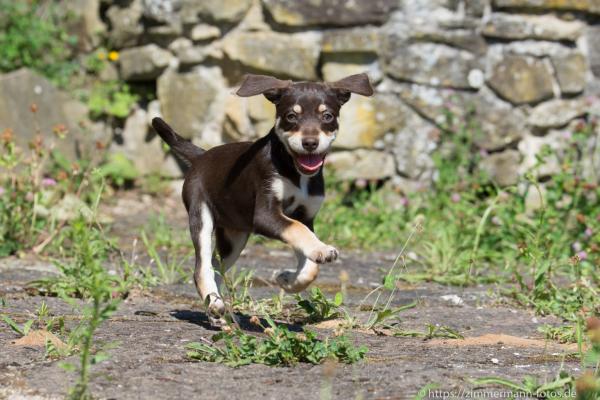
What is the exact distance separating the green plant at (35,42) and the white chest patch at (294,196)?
4.98m

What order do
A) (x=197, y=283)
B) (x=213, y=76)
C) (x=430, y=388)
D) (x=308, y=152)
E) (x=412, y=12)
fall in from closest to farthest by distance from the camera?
(x=430, y=388), (x=308, y=152), (x=197, y=283), (x=412, y=12), (x=213, y=76)

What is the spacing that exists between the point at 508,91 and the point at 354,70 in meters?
1.24

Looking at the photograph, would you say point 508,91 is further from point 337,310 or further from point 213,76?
point 337,310

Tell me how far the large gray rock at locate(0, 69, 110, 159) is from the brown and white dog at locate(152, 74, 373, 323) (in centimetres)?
382

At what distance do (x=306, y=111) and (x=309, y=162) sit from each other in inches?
9.9

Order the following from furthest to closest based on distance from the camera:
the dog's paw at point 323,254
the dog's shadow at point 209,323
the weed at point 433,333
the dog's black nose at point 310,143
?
the dog's shadow at point 209,323
the dog's black nose at point 310,143
the weed at point 433,333
the dog's paw at point 323,254

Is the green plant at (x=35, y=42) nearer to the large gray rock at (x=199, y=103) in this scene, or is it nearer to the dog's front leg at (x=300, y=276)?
the large gray rock at (x=199, y=103)

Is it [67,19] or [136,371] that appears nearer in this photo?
[136,371]

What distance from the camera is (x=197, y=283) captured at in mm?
4691

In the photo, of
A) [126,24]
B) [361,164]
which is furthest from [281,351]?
[126,24]

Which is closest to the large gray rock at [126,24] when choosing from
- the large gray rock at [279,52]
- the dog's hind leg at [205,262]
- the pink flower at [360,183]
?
the large gray rock at [279,52]

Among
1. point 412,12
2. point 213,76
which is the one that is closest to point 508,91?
point 412,12

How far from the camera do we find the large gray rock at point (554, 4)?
25.5 ft

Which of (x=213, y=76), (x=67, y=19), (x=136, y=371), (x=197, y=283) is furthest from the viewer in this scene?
(x=67, y=19)
